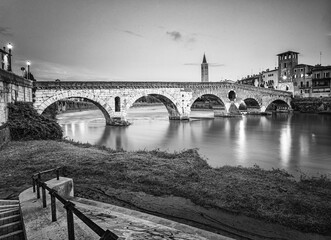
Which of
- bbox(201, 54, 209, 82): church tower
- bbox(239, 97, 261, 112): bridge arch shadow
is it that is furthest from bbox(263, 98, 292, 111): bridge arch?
bbox(201, 54, 209, 82): church tower

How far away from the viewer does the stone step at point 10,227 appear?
3899mm

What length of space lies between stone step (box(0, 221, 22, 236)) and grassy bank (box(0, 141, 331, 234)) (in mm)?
Result: 2324

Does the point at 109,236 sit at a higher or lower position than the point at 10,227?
higher

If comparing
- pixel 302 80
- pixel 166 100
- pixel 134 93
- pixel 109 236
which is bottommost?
pixel 109 236

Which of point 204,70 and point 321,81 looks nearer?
point 321,81

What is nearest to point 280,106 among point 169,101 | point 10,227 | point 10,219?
point 169,101

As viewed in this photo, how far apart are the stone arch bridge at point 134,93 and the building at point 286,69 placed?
2554 cm

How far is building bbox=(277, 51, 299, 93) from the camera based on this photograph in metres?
68.0

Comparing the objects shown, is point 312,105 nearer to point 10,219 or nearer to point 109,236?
point 10,219

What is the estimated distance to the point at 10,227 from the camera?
156 inches

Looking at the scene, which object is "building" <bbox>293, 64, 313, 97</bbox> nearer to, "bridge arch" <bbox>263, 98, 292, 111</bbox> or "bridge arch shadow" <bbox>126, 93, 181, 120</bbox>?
"bridge arch" <bbox>263, 98, 292, 111</bbox>

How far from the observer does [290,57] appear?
71.1m

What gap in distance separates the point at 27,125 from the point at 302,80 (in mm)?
69570

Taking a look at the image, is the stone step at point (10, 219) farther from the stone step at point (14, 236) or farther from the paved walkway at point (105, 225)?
the stone step at point (14, 236)
